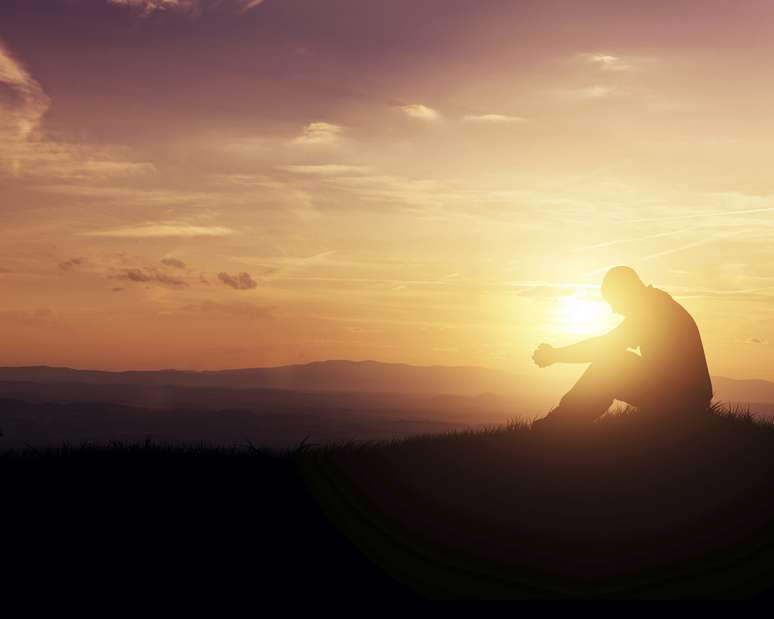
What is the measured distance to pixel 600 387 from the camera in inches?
500

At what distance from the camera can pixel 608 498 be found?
11.3 meters

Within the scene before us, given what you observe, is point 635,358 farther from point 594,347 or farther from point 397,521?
point 397,521

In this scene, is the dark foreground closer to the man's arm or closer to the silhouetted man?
the silhouetted man

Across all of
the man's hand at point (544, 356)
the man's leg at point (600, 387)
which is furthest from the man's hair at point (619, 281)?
the man's hand at point (544, 356)

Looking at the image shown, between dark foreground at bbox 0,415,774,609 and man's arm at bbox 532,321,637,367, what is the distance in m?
1.29

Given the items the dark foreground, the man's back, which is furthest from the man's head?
the dark foreground

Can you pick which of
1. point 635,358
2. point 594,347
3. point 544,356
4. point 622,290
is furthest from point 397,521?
point 622,290

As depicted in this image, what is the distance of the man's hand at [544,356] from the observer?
42.8ft

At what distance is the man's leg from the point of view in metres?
12.7

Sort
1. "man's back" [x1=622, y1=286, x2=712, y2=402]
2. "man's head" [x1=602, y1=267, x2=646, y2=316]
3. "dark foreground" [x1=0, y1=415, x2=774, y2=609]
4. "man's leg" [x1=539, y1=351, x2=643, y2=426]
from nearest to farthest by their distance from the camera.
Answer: "dark foreground" [x1=0, y1=415, x2=774, y2=609] < "man's leg" [x1=539, y1=351, x2=643, y2=426] < "man's back" [x1=622, y1=286, x2=712, y2=402] < "man's head" [x1=602, y1=267, x2=646, y2=316]

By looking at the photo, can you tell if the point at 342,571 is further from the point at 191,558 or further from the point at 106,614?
the point at 106,614

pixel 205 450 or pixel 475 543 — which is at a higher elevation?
pixel 205 450

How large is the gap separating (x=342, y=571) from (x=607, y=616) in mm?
2866

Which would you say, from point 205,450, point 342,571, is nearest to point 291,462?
point 205,450
